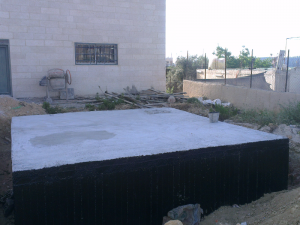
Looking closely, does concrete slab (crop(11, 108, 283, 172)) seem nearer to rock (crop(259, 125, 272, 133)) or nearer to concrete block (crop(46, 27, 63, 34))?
rock (crop(259, 125, 272, 133))

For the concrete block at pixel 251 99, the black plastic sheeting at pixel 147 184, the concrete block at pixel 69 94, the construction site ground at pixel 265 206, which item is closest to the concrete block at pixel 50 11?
the concrete block at pixel 69 94

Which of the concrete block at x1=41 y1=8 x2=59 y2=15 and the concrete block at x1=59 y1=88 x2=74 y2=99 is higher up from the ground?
the concrete block at x1=41 y1=8 x2=59 y2=15

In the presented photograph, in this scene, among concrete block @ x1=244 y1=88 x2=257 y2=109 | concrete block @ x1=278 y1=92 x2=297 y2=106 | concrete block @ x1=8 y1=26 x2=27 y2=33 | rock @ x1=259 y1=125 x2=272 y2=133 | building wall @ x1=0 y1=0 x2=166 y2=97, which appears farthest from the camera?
building wall @ x1=0 y1=0 x2=166 y2=97

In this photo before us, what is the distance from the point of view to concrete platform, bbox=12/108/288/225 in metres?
3.14

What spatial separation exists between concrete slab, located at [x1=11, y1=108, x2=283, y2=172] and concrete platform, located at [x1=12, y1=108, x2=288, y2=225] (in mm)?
14

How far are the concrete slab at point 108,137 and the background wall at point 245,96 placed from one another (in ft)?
14.5

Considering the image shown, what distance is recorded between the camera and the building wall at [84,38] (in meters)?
12.3

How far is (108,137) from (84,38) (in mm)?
9831

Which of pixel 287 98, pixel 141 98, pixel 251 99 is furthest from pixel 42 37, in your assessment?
pixel 287 98

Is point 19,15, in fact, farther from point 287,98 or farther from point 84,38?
point 287,98

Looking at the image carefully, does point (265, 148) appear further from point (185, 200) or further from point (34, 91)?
point (34, 91)

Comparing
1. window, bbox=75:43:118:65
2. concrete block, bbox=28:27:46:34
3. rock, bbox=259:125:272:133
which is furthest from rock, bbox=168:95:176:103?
concrete block, bbox=28:27:46:34

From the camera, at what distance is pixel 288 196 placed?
3.82 m

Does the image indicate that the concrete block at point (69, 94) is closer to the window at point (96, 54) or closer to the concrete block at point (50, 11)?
the window at point (96, 54)
